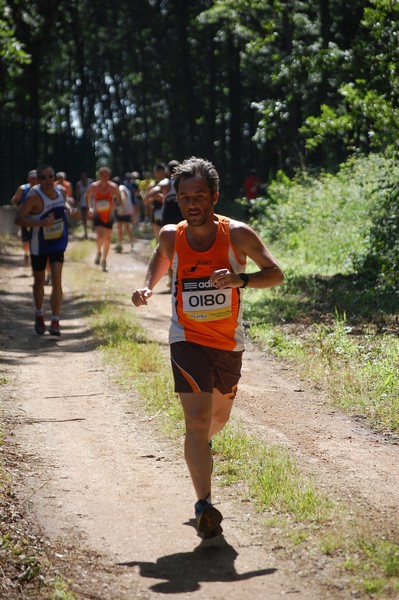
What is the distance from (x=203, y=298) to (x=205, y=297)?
12 mm

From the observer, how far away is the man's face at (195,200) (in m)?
5.46

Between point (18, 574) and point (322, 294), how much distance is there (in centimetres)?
1040

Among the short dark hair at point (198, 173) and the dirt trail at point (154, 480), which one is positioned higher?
the short dark hair at point (198, 173)

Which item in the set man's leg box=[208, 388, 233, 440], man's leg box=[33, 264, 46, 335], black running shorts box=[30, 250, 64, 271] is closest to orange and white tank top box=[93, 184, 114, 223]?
man's leg box=[33, 264, 46, 335]

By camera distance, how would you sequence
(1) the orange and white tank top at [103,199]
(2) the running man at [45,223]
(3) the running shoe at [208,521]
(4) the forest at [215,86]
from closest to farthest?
(3) the running shoe at [208,521], (2) the running man at [45,223], (4) the forest at [215,86], (1) the orange and white tank top at [103,199]

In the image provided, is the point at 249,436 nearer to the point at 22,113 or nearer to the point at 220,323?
the point at 220,323

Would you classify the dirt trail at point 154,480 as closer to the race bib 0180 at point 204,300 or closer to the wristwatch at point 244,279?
the race bib 0180 at point 204,300

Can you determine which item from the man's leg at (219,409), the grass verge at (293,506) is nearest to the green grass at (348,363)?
the grass verge at (293,506)

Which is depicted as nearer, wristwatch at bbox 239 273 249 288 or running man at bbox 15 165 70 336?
wristwatch at bbox 239 273 249 288

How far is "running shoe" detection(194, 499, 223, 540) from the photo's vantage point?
17.2 ft

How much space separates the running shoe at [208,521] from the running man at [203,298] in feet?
0.17

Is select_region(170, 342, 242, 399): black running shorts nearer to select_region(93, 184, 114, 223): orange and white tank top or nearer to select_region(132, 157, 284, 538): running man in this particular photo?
select_region(132, 157, 284, 538): running man

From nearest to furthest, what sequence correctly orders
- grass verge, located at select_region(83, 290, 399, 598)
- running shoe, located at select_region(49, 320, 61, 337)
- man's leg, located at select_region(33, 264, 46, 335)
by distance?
grass verge, located at select_region(83, 290, 399, 598)
man's leg, located at select_region(33, 264, 46, 335)
running shoe, located at select_region(49, 320, 61, 337)

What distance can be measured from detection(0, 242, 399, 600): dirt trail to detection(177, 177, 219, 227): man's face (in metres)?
1.64
